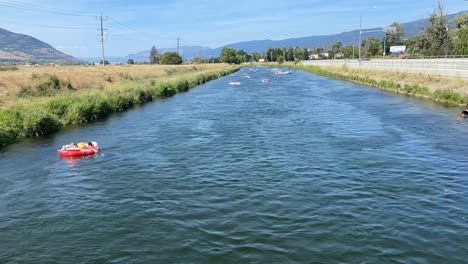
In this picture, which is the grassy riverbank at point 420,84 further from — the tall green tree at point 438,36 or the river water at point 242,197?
the tall green tree at point 438,36

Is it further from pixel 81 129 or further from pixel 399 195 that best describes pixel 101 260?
pixel 81 129

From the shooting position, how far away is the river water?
9.72 m

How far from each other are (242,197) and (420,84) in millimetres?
36109

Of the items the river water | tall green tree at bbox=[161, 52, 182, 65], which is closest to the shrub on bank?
the river water

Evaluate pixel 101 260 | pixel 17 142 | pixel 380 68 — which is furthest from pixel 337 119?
pixel 380 68

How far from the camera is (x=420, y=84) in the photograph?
4359 cm

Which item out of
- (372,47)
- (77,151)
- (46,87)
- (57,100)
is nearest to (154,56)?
(372,47)

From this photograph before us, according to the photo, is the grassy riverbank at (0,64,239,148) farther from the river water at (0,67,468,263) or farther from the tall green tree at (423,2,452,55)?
the tall green tree at (423,2,452,55)

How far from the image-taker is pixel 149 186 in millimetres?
14344

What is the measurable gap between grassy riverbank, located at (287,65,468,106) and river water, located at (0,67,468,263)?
11231mm

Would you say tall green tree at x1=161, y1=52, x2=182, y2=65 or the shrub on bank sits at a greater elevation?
tall green tree at x1=161, y1=52, x2=182, y2=65

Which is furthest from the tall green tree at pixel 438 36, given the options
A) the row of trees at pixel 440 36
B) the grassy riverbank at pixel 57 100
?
the grassy riverbank at pixel 57 100

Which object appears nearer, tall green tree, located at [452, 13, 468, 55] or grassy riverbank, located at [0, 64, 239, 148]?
grassy riverbank, located at [0, 64, 239, 148]

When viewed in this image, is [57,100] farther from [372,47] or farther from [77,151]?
[372,47]
